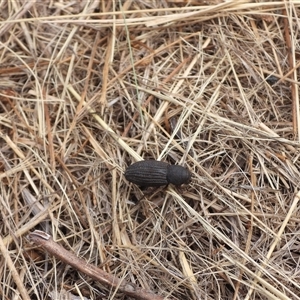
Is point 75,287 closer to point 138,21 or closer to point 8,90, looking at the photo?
point 8,90

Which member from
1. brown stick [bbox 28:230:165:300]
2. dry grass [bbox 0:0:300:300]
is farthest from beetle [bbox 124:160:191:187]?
brown stick [bbox 28:230:165:300]

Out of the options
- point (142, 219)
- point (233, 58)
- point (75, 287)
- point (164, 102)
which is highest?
point (233, 58)

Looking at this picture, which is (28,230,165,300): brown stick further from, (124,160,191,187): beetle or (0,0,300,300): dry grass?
(124,160,191,187): beetle

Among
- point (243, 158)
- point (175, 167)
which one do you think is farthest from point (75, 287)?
point (243, 158)

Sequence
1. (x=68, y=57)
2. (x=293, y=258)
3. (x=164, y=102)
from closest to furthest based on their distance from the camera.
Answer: (x=293, y=258), (x=164, y=102), (x=68, y=57)

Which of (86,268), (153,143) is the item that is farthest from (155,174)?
(86,268)

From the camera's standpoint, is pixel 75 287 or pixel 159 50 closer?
pixel 75 287

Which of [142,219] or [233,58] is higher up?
[233,58]
